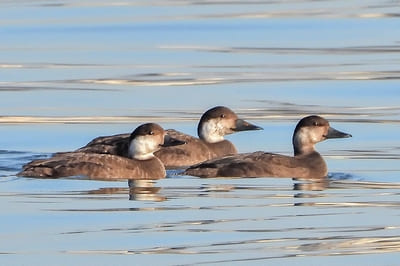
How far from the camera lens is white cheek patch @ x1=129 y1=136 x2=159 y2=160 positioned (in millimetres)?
14242

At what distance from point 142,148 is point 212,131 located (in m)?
1.91

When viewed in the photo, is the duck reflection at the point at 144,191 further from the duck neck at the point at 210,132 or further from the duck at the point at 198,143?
the duck neck at the point at 210,132

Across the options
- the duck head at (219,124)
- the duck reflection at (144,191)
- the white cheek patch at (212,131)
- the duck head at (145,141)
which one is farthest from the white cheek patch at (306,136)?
the duck reflection at (144,191)

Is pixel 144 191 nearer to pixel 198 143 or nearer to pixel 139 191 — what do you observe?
pixel 139 191

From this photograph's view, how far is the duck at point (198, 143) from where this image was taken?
1484cm

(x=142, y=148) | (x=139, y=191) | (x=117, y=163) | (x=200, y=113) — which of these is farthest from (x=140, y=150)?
(x=200, y=113)

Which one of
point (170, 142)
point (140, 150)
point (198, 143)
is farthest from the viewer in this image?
point (198, 143)

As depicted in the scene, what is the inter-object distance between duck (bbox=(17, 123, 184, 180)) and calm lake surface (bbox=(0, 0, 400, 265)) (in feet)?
0.56

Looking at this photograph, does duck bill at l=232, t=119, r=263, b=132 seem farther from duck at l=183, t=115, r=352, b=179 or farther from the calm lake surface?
duck at l=183, t=115, r=352, b=179

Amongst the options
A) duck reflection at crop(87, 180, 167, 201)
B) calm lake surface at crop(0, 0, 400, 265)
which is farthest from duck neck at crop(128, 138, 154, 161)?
duck reflection at crop(87, 180, 167, 201)

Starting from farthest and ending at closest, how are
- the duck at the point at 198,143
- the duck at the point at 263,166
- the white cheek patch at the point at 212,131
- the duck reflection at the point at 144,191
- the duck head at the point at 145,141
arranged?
the white cheek patch at the point at 212,131 < the duck at the point at 198,143 < the duck head at the point at 145,141 < the duck at the point at 263,166 < the duck reflection at the point at 144,191

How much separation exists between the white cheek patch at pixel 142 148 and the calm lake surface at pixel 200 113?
Answer: 0.35 m

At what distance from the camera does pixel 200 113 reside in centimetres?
1800

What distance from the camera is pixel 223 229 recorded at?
34.5 ft
